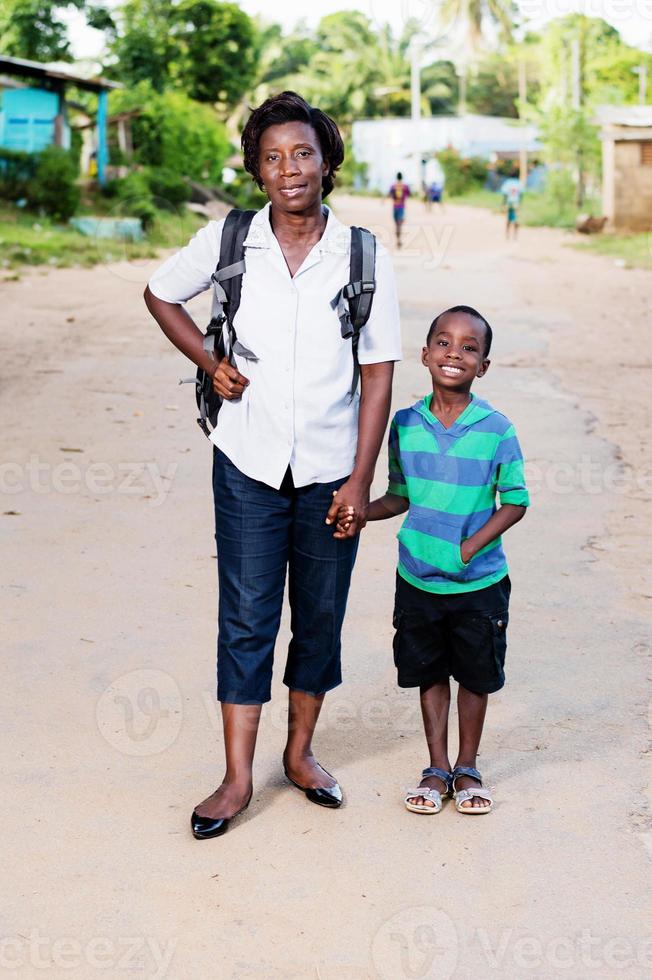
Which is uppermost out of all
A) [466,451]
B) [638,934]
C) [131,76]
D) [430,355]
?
[131,76]

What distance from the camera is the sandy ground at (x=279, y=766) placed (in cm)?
270

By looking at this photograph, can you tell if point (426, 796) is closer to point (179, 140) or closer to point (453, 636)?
point (453, 636)

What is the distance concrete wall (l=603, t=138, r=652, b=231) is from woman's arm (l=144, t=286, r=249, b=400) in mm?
25401

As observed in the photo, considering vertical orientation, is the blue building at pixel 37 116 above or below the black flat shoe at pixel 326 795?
above

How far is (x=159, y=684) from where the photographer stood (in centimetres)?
407

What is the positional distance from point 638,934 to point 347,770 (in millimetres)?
1058

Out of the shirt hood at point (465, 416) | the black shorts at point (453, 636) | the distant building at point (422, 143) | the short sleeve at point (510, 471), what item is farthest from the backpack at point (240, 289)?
the distant building at point (422, 143)

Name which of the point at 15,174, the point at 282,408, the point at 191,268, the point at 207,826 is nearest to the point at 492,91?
the point at 15,174

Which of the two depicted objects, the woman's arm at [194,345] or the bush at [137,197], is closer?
the woman's arm at [194,345]

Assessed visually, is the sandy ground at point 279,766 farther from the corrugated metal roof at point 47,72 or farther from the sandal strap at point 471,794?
the corrugated metal roof at point 47,72

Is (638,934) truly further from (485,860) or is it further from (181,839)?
(181,839)

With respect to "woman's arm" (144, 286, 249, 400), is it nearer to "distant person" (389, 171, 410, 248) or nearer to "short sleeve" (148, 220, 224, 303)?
"short sleeve" (148, 220, 224, 303)

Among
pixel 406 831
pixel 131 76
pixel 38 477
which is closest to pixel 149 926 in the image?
pixel 406 831

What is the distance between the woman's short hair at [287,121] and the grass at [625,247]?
59.3 ft
